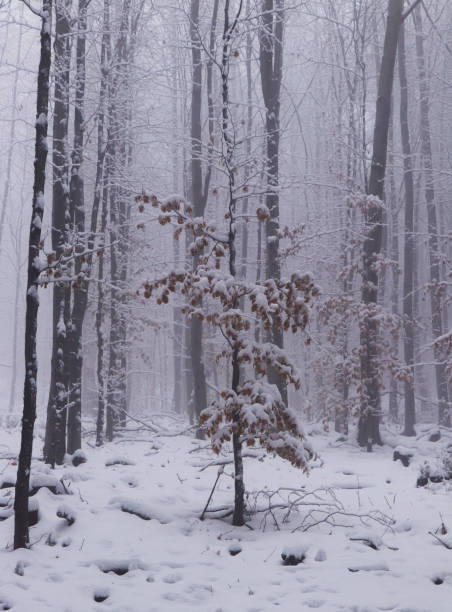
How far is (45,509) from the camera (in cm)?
663

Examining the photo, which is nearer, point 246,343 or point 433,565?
point 433,565

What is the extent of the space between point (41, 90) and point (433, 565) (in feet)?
20.5

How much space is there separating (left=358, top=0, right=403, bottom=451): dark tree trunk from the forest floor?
454cm

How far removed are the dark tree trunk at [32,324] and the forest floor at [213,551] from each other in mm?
447

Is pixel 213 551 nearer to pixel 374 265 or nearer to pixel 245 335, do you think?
pixel 245 335

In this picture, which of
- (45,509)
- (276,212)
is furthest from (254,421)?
(276,212)

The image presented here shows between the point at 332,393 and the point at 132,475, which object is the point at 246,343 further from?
the point at 332,393

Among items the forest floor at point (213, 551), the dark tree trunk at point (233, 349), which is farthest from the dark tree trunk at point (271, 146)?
the dark tree trunk at point (233, 349)

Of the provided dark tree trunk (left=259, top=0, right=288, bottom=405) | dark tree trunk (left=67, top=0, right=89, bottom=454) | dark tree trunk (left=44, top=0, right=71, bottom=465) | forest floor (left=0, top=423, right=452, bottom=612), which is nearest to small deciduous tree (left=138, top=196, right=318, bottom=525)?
forest floor (left=0, top=423, right=452, bottom=612)

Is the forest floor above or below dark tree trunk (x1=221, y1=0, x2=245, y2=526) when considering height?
below

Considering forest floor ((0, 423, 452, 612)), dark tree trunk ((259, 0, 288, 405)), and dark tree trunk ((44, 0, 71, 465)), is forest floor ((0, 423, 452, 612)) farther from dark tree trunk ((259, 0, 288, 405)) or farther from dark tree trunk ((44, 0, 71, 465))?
dark tree trunk ((259, 0, 288, 405))

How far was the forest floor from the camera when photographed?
15.6 ft

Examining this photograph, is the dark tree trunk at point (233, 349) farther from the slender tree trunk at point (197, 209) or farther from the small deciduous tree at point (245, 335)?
the slender tree trunk at point (197, 209)

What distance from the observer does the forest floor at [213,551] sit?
4.77 metres
